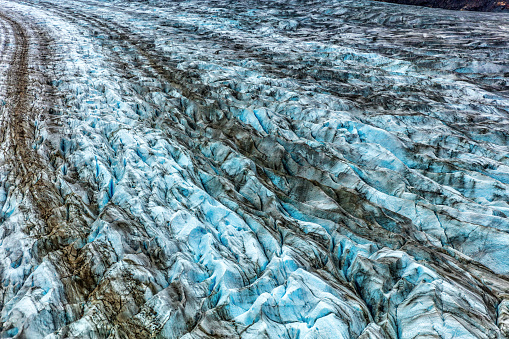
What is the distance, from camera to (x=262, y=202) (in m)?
7.69

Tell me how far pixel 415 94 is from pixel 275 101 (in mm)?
6278

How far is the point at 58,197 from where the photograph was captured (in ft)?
23.5

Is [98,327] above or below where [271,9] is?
below

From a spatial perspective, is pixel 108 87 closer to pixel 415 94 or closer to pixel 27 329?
pixel 27 329

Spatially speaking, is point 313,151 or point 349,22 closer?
point 313,151

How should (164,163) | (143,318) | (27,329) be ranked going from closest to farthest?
(27,329) → (143,318) → (164,163)

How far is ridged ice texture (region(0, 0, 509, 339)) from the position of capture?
16.7 ft

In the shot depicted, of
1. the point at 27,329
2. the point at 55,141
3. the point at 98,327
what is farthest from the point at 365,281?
the point at 55,141

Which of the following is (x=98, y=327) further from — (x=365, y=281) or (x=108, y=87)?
(x=108, y=87)

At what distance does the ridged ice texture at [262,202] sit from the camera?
16.7 feet

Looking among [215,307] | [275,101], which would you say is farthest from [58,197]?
[275,101]

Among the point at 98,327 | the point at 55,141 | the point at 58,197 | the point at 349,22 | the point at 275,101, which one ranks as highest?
the point at 349,22

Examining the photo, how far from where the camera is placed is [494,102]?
1232 centimetres

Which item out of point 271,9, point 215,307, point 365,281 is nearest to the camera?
point 215,307
